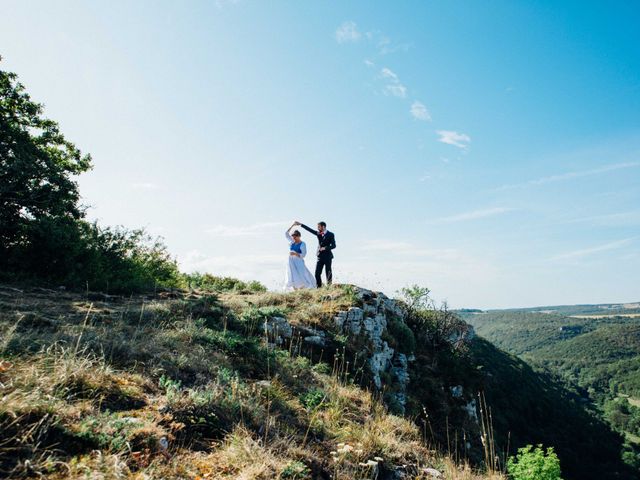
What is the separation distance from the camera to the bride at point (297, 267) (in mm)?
13195

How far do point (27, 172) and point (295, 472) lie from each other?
14010 mm

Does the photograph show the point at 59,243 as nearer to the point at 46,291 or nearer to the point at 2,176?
the point at 46,291

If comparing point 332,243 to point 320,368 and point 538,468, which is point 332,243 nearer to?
point 320,368

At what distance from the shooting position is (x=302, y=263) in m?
13.4

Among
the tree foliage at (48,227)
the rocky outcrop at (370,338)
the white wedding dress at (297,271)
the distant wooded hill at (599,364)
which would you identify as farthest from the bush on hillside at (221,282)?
the distant wooded hill at (599,364)

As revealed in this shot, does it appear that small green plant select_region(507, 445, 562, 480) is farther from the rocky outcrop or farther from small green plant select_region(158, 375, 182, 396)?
small green plant select_region(158, 375, 182, 396)

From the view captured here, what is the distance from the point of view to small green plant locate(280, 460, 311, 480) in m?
3.02

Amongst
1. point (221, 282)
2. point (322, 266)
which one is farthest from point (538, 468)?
point (221, 282)

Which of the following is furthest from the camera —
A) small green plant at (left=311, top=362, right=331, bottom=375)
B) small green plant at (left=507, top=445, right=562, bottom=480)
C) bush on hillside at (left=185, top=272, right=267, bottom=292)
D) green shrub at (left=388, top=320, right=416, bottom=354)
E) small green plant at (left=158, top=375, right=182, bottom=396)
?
bush on hillside at (left=185, top=272, right=267, bottom=292)

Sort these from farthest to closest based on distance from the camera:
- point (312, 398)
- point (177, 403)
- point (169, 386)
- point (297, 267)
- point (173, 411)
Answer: point (297, 267) < point (312, 398) < point (169, 386) < point (177, 403) < point (173, 411)

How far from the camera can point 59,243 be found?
393 inches

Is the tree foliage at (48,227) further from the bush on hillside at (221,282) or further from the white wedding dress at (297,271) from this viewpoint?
the white wedding dress at (297,271)

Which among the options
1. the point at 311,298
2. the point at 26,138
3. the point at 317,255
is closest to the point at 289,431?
the point at 311,298

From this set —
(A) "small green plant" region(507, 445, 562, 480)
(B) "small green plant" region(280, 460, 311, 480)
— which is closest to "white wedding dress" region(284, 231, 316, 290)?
(A) "small green plant" region(507, 445, 562, 480)
